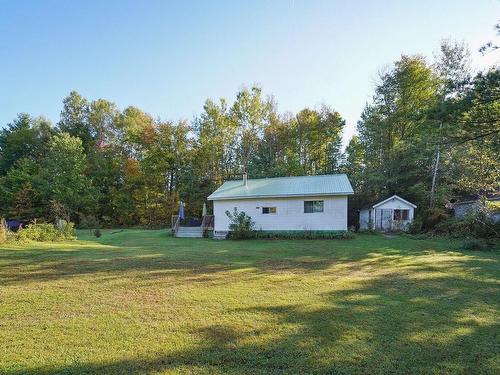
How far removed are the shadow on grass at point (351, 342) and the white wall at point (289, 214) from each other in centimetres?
1157

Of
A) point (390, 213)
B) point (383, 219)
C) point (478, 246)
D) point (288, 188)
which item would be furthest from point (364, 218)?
point (478, 246)

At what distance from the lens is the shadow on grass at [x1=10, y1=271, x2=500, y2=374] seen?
296 centimetres

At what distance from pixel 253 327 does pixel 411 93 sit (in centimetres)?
2906

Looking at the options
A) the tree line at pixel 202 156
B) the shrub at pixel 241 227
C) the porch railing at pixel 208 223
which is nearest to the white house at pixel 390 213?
the tree line at pixel 202 156

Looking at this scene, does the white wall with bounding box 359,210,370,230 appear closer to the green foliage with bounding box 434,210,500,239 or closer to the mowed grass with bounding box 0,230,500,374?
the green foliage with bounding box 434,210,500,239

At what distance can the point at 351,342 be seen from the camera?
11.6 ft

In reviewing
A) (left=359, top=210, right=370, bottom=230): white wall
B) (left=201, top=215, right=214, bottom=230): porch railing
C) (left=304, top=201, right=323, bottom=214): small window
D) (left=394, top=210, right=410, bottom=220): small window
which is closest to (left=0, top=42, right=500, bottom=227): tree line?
(left=359, top=210, right=370, bottom=230): white wall

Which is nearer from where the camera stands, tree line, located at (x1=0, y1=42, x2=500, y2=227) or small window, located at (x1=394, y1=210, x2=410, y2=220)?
small window, located at (x1=394, y1=210, x2=410, y2=220)

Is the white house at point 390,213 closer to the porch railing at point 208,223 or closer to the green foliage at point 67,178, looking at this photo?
the porch railing at point 208,223

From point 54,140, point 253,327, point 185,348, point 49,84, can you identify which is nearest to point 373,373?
point 253,327

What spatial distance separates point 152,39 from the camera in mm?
14055

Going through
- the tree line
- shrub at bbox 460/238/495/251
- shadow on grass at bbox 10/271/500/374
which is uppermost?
the tree line

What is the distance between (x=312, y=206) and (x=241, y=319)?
1373 cm

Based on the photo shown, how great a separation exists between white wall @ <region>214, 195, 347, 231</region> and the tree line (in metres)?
8.97
